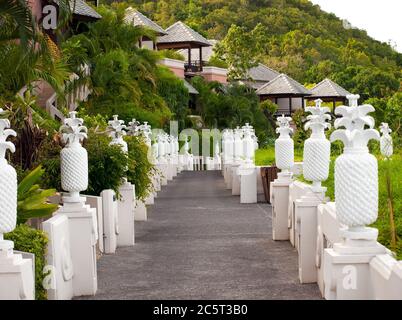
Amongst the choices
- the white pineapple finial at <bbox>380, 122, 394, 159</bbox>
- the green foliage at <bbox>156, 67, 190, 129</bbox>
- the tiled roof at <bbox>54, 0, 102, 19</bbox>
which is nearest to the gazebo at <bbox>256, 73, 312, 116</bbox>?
the green foliage at <bbox>156, 67, 190, 129</bbox>

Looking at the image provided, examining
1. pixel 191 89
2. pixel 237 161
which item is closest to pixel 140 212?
pixel 237 161

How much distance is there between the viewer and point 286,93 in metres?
63.9

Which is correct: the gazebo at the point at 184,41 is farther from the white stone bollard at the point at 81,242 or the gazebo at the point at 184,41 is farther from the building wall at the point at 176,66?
the white stone bollard at the point at 81,242

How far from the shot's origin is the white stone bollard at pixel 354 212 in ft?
20.3

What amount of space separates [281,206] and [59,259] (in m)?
5.85

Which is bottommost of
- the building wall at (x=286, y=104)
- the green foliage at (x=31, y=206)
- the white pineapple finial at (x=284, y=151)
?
the green foliage at (x=31, y=206)

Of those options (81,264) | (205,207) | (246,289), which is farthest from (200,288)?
(205,207)

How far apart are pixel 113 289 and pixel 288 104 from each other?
58261mm

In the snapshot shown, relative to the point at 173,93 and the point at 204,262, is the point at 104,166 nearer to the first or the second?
the point at 204,262

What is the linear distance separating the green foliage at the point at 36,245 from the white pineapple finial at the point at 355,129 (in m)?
2.82

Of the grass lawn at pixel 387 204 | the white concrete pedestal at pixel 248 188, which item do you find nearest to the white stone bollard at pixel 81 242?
the grass lawn at pixel 387 204

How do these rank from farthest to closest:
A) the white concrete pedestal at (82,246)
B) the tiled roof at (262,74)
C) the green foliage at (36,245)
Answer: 1. the tiled roof at (262,74)
2. the white concrete pedestal at (82,246)
3. the green foliage at (36,245)

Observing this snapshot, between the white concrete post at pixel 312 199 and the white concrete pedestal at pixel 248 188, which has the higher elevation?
the white concrete post at pixel 312 199

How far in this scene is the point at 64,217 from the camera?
8.80 meters
